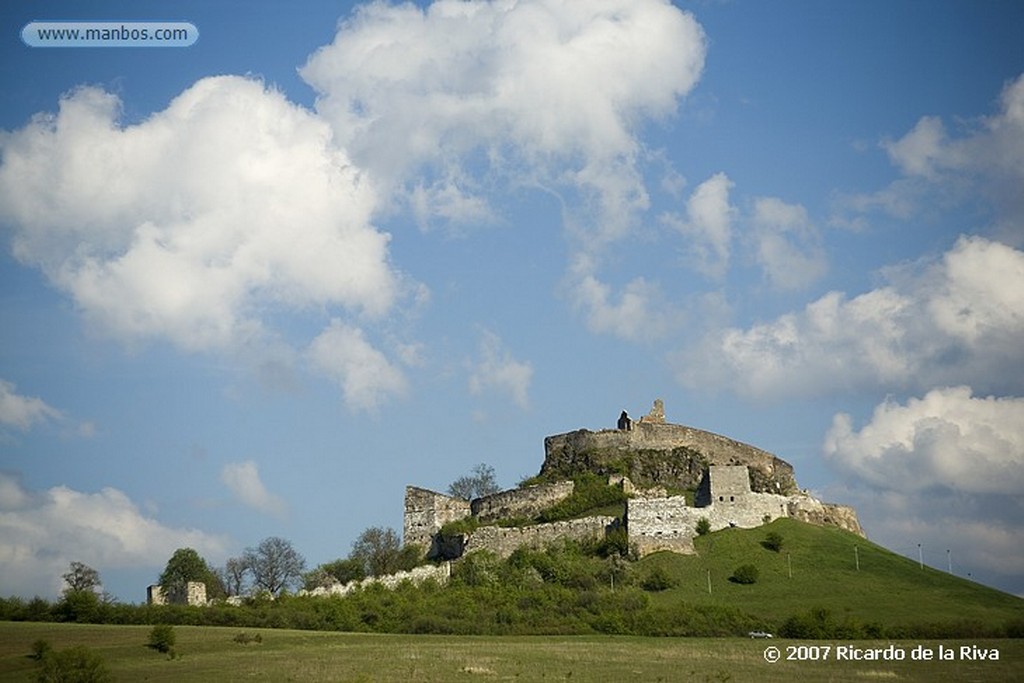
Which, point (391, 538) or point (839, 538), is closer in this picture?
point (839, 538)

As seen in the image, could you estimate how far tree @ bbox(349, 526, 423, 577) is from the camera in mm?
76375

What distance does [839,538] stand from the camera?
235ft

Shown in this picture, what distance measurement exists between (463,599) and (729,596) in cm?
1274

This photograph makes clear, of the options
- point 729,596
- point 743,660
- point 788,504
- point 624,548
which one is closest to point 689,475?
point 788,504

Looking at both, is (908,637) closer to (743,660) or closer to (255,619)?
(743,660)

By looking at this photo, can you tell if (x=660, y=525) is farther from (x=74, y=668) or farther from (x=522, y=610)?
(x=74, y=668)

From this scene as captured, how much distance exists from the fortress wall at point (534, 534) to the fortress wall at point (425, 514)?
670cm

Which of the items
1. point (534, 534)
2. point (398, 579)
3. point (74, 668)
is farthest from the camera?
point (534, 534)

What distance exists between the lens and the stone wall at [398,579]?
7088 centimetres

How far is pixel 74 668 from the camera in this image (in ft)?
143

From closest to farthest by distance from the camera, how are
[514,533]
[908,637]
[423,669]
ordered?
[423,669] < [908,637] < [514,533]

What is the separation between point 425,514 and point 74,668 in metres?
40.1

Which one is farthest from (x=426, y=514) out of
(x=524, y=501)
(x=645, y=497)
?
(x=645, y=497)

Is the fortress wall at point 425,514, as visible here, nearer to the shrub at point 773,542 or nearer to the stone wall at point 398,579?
the stone wall at point 398,579
